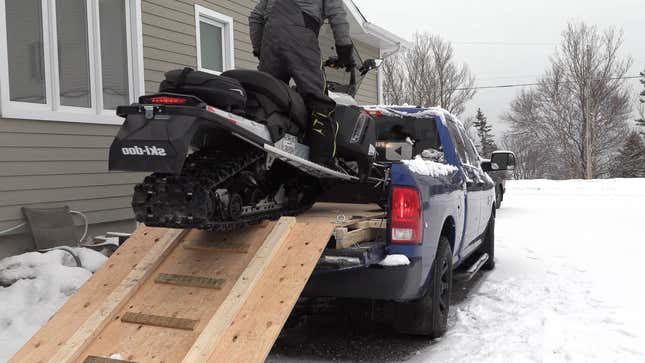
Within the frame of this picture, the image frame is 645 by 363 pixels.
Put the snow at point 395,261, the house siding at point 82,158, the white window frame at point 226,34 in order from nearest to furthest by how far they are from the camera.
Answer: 1. the snow at point 395,261
2. the house siding at point 82,158
3. the white window frame at point 226,34

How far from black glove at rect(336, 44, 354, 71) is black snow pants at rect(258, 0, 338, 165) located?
1.19 feet

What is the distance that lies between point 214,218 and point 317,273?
2.67 feet

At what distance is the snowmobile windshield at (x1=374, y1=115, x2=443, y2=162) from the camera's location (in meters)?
5.37

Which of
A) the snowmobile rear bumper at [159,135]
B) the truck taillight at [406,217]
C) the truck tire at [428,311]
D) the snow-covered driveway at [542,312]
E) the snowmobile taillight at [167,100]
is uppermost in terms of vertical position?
the snowmobile taillight at [167,100]

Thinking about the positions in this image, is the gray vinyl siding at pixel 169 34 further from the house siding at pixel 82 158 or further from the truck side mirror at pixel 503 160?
the truck side mirror at pixel 503 160

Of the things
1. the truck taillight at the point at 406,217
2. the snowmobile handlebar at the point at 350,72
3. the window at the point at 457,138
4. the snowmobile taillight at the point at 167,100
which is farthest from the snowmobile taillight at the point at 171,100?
the window at the point at 457,138

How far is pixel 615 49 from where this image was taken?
106ft

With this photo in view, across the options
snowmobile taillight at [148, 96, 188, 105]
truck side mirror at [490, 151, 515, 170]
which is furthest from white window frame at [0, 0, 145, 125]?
truck side mirror at [490, 151, 515, 170]

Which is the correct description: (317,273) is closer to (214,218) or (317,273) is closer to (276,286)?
(276,286)

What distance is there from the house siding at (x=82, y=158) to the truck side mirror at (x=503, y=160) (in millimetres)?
3029

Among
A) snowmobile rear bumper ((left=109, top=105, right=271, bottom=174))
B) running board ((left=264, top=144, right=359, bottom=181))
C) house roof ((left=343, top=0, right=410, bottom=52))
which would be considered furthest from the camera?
house roof ((left=343, top=0, right=410, bottom=52))

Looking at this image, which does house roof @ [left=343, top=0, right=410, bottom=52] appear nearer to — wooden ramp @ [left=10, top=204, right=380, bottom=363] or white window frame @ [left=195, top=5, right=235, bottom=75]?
white window frame @ [left=195, top=5, right=235, bottom=75]

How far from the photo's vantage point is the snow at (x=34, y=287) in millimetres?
4336

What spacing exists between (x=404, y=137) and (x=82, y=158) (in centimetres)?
381
